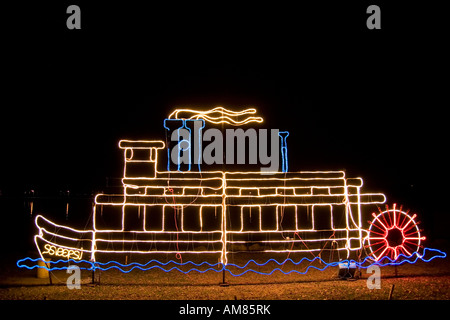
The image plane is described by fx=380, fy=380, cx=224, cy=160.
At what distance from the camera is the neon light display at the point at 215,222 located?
7590 millimetres

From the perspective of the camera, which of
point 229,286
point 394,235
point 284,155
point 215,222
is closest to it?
point 229,286

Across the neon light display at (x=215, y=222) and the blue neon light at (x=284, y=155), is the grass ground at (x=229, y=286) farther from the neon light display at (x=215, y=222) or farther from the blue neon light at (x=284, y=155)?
the blue neon light at (x=284, y=155)

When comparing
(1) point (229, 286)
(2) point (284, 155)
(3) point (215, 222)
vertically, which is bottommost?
(3) point (215, 222)

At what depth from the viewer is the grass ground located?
21.0 ft

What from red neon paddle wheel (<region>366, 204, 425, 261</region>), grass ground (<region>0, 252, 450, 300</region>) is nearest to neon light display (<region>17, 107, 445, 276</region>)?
red neon paddle wheel (<region>366, 204, 425, 261</region>)

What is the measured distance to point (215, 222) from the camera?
14.0 meters

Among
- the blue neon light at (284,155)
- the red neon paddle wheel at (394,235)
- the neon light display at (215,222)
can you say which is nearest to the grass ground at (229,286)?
the neon light display at (215,222)

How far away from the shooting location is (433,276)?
7828 mm

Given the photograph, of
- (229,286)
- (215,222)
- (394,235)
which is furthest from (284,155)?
(215,222)

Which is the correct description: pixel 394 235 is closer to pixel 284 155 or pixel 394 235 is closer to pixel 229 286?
pixel 284 155

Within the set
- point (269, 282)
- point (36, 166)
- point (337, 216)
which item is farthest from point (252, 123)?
point (36, 166)

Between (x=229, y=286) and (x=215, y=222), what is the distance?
22.4ft

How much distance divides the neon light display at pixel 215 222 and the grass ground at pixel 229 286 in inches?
13.8

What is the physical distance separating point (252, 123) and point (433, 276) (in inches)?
196
